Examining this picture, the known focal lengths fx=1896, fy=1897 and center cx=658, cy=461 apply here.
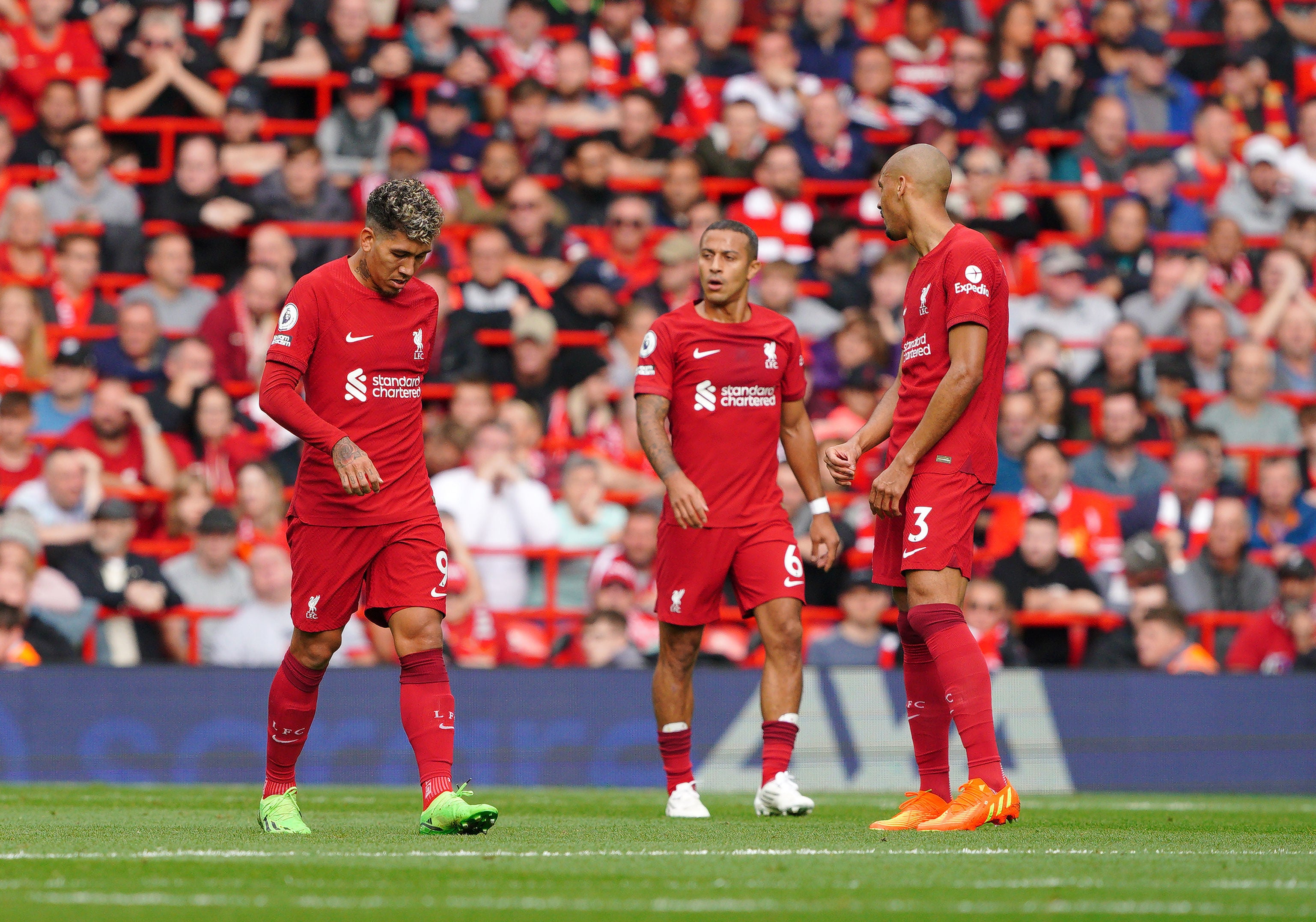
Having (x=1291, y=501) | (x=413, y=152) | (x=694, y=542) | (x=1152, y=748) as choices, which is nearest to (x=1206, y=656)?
(x=1152, y=748)

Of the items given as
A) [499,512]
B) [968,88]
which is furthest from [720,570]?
[968,88]

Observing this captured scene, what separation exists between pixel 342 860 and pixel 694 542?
2940 millimetres

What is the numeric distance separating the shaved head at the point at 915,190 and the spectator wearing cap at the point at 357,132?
937cm

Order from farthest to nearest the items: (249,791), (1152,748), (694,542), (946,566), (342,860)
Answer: (1152,748) → (249,791) → (694,542) → (946,566) → (342,860)

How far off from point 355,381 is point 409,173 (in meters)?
8.78

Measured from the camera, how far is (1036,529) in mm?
12781

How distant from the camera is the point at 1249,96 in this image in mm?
18500

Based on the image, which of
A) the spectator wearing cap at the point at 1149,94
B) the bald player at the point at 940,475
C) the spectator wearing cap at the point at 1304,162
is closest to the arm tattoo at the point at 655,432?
the bald player at the point at 940,475

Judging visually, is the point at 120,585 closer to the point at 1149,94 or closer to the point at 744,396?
the point at 744,396

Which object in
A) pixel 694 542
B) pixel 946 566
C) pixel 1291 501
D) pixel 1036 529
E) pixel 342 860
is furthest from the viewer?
pixel 1291 501

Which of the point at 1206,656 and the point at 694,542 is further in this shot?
the point at 1206,656

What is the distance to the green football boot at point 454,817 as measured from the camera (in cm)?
670

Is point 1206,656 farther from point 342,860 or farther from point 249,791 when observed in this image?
point 342,860

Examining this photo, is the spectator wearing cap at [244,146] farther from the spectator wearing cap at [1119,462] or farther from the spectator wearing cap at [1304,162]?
the spectator wearing cap at [1304,162]
